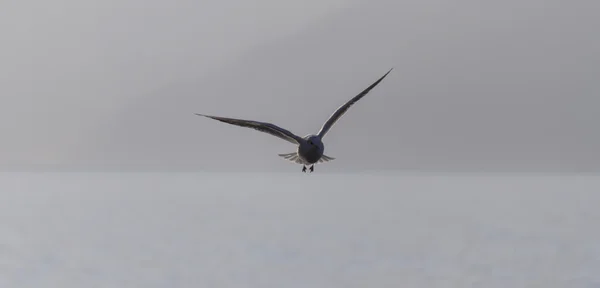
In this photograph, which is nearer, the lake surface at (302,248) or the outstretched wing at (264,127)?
the outstretched wing at (264,127)

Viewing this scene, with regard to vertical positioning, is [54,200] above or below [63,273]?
above

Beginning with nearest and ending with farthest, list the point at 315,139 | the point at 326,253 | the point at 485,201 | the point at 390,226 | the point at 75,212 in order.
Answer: the point at 315,139 → the point at 326,253 → the point at 390,226 → the point at 75,212 → the point at 485,201

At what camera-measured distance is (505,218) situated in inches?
5025

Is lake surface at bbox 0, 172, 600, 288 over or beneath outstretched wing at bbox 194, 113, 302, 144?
over

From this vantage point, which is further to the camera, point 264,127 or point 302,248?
point 302,248

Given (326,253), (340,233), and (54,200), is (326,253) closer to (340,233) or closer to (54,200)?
(340,233)

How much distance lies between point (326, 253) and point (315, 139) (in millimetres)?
50910

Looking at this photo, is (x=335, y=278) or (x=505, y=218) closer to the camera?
(x=335, y=278)

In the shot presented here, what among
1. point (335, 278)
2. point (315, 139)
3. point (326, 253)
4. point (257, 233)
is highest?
point (257, 233)

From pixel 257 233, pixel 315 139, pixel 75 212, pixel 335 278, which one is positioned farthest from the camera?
pixel 75 212

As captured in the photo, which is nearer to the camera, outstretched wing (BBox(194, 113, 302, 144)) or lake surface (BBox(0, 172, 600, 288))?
outstretched wing (BBox(194, 113, 302, 144))

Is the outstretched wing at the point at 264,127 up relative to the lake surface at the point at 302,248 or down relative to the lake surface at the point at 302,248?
down

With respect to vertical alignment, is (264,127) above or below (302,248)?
below

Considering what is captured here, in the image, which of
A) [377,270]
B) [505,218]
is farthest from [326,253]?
[505,218]
